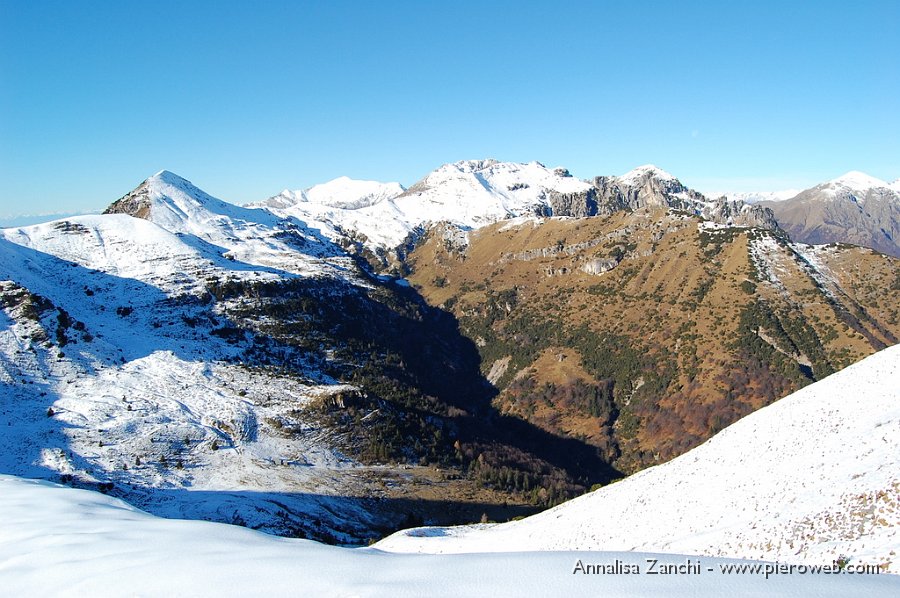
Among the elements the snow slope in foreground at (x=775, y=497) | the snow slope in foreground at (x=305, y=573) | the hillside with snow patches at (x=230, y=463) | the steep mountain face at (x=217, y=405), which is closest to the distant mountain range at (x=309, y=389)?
the steep mountain face at (x=217, y=405)

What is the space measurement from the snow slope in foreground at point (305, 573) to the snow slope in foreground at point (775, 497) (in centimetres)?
1171

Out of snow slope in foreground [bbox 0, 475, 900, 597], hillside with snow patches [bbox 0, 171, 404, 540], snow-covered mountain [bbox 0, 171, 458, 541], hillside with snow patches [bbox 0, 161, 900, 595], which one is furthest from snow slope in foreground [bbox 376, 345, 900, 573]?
hillside with snow patches [bbox 0, 171, 404, 540]

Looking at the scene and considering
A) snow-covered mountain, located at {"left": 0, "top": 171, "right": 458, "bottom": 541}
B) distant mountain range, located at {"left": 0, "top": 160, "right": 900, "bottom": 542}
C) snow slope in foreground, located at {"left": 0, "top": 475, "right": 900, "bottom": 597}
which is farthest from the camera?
distant mountain range, located at {"left": 0, "top": 160, "right": 900, "bottom": 542}

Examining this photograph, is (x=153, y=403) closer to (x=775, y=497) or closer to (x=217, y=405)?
(x=217, y=405)

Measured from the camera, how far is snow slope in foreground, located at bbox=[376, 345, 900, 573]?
21141mm

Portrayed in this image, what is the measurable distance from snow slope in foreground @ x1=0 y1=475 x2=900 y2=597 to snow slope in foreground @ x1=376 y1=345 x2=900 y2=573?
38.4 feet

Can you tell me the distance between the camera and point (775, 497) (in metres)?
27.1

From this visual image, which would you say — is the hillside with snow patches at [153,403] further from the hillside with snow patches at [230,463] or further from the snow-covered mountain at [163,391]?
the hillside with snow patches at [230,463]

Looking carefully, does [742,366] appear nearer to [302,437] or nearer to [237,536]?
[302,437]

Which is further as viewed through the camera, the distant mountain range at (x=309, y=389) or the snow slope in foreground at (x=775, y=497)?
the distant mountain range at (x=309, y=389)

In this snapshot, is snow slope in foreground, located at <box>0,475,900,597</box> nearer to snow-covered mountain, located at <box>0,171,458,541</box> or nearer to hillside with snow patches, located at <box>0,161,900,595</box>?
hillside with snow patches, located at <box>0,161,900,595</box>

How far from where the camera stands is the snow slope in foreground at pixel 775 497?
69.4ft

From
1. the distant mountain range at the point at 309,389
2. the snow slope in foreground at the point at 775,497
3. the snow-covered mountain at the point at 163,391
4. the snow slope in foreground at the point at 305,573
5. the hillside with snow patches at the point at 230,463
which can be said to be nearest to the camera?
the snow slope in foreground at the point at 305,573

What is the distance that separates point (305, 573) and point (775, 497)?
2740 centimetres
